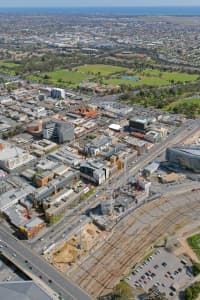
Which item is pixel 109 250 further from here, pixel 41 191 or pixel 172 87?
pixel 172 87

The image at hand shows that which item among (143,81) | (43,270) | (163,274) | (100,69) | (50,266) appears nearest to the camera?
(163,274)

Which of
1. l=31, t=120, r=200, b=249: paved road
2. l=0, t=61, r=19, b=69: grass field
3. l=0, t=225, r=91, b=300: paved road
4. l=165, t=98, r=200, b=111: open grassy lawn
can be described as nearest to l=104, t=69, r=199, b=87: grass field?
l=165, t=98, r=200, b=111: open grassy lawn

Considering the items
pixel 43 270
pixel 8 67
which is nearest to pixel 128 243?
pixel 43 270

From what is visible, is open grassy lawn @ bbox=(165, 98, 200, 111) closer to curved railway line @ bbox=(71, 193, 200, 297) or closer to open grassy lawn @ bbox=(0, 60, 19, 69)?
curved railway line @ bbox=(71, 193, 200, 297)

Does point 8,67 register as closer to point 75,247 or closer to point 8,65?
point 8,65

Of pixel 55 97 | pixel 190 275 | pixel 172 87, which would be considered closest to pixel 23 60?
pixel 55 97

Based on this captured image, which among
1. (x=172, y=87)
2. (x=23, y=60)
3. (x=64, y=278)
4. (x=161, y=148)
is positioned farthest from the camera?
(x=23, y=60)

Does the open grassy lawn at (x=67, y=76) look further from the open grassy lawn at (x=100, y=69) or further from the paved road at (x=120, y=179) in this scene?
the paved road at (x=120, y=179)

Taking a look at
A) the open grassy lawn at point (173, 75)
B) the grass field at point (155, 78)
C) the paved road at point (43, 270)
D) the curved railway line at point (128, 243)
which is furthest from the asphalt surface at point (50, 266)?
the open grassy lawn at point (173, 75)
